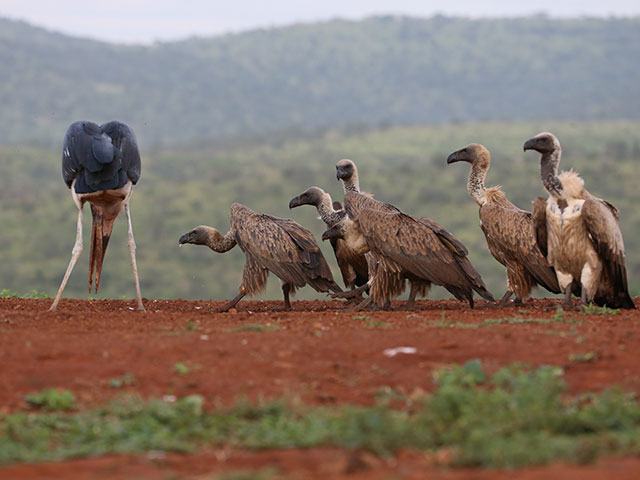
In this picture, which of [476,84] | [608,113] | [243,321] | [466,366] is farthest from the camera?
[476,84]

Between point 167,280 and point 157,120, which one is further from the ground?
point 157,120

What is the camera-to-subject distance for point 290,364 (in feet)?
20.9

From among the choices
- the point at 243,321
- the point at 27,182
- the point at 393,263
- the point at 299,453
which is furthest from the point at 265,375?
the point at 27,182

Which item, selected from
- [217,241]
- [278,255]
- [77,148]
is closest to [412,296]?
[278,255]

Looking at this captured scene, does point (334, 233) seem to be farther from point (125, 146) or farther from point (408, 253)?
point (125, 146)

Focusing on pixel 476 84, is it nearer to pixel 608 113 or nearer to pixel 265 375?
pixel 608 113

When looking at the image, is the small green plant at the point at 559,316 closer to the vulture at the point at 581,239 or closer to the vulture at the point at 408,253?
the vulture at the point at 581,239

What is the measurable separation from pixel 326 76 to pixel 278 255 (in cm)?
11820

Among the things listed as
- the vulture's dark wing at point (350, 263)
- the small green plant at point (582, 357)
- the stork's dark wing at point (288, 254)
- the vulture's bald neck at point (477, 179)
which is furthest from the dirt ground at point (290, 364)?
the vulture's bald neck at point (477, 179)

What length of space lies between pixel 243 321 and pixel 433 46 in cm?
12405

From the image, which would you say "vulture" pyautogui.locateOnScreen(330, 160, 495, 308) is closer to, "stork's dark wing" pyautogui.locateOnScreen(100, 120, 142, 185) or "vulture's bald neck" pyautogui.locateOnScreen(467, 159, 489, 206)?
"vulture's bald neck" pyautogui.locateOnScreen(467, 159, 489, 206)

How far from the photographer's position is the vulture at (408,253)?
10.4m

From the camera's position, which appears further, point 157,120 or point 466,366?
point 157,120

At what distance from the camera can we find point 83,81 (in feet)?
342
